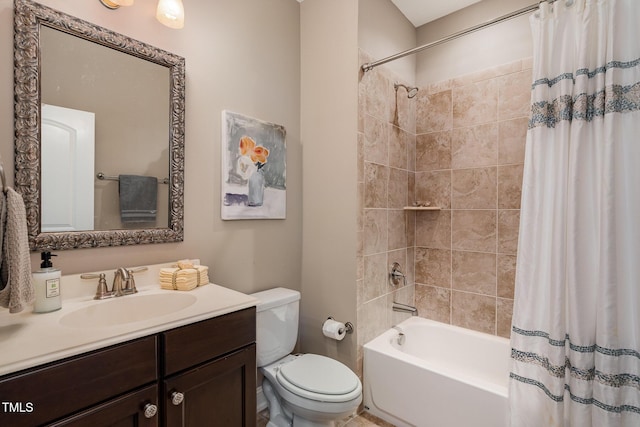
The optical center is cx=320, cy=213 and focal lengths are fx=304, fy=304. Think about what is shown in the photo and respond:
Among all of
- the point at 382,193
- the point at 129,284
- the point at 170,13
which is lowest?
the point at 129,284

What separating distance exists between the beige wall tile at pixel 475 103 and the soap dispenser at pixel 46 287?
2.48 metres

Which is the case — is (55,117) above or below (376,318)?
above

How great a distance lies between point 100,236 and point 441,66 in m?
2.51

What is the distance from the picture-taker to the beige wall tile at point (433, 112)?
2.34m

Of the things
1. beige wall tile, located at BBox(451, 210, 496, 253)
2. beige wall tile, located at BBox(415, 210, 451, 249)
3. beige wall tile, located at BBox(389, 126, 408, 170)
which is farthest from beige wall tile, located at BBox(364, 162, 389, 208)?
beige wall tile, located at BBox(451, 210, 496, 253)

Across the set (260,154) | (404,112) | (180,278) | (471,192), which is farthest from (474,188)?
(180,278)

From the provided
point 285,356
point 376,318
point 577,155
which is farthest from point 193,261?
point 577,155

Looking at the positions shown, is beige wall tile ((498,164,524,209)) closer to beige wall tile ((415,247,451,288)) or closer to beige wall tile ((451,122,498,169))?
beige wall tile ((451,122,498,169))

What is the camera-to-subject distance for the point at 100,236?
1.30 meters

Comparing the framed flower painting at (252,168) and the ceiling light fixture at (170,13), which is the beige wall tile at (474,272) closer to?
the framed flower painting at (252,168)

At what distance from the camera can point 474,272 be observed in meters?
2.22

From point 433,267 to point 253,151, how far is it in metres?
1.64

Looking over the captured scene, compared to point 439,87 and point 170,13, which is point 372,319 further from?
point 170,13

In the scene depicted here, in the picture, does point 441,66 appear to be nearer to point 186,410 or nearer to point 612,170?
point 612,170
